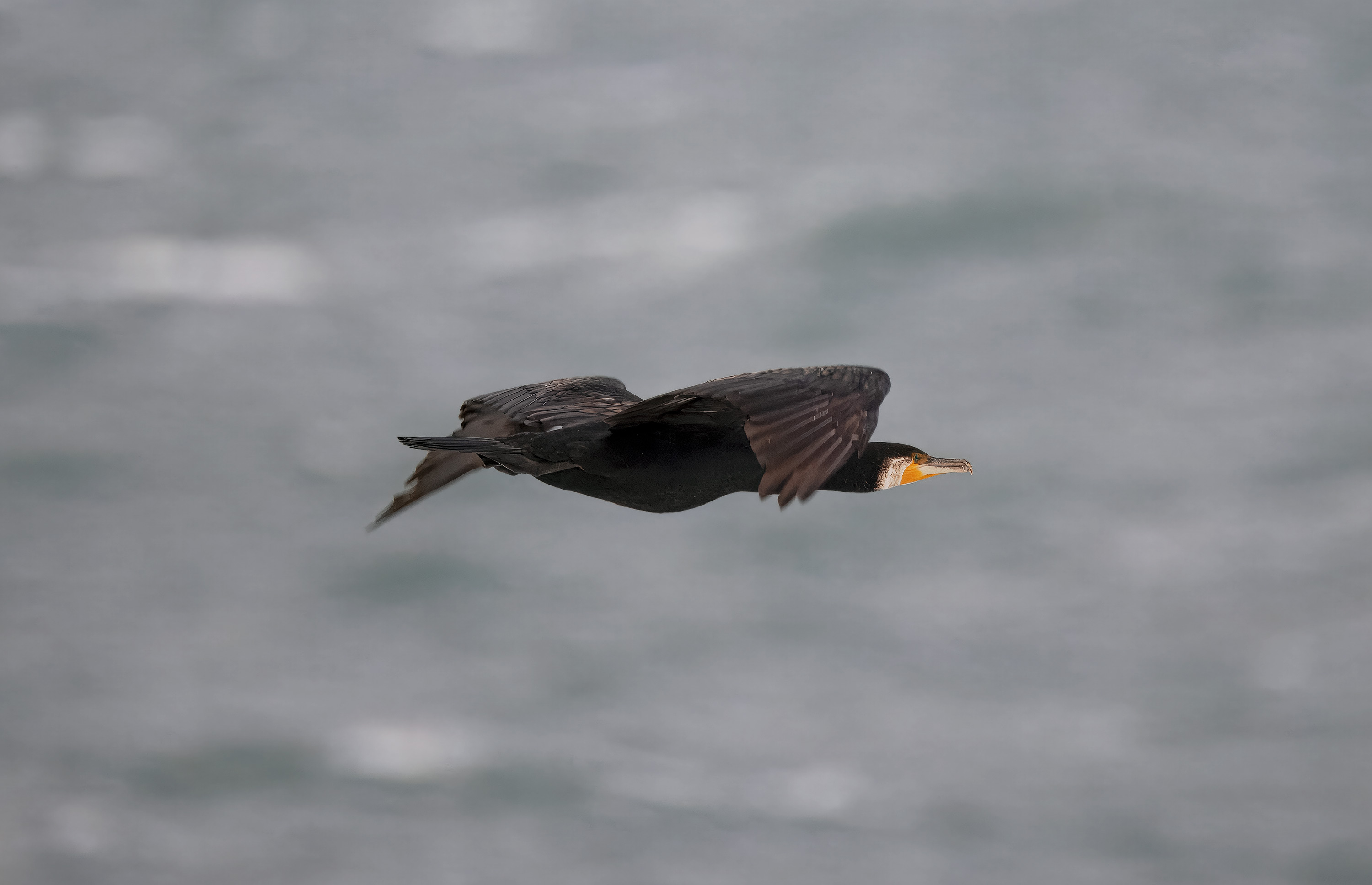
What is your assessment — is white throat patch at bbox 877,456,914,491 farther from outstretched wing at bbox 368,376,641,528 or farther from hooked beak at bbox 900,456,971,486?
outstretched wing at bbox 368,376,641,528

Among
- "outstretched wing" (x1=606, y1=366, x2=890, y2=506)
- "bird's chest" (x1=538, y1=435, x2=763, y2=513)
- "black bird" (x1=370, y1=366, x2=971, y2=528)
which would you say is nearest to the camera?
"outstretched wing" (x1=606, y1=366, x2=890, y2=506)

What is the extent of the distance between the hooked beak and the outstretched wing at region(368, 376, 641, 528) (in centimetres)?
264

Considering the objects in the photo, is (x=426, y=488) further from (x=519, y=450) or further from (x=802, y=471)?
(x=802, y=471)

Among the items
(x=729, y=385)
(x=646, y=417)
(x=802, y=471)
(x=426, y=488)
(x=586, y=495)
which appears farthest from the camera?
(x=426, y=488)

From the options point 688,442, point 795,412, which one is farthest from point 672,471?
point 795,412

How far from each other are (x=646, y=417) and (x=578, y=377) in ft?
11.8

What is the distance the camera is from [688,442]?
443 inches

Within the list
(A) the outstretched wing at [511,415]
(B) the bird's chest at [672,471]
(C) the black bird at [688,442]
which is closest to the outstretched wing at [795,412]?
(C) the black bird at [688,442]

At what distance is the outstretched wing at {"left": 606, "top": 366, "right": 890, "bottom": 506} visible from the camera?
927cm

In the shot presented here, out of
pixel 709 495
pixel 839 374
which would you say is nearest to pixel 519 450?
pixel 709 495

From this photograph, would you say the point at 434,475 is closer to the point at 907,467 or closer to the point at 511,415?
the point at 511,415

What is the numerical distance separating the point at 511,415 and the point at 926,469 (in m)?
3.92

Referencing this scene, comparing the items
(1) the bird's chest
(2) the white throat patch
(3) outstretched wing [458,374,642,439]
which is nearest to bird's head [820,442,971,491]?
(2) the white throat patch

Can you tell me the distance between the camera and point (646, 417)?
10961 millimetres
